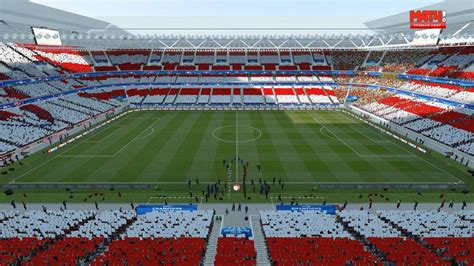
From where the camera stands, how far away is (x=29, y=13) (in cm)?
6419

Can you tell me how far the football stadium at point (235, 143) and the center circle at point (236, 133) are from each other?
65 cm

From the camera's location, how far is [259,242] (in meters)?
A: 22.7

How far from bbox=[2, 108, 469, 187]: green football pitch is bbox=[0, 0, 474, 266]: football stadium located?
0.33m

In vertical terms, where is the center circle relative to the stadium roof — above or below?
below

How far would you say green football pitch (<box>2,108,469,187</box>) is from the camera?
120 feet

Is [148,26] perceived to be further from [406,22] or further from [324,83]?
[406,22]

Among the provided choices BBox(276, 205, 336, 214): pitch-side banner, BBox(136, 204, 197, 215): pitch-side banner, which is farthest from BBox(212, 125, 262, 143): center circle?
BBox(136, 204, 197, 215): pitch-side banner

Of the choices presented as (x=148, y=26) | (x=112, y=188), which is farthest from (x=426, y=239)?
(x=148, y=26)

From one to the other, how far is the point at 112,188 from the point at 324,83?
71.8 meters

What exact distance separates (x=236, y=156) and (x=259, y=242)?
69.8ft

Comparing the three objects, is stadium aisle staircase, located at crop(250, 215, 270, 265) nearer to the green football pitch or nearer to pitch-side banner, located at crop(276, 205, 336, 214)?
pitch-side banner, located at crop(276, 205, 336, 214)
